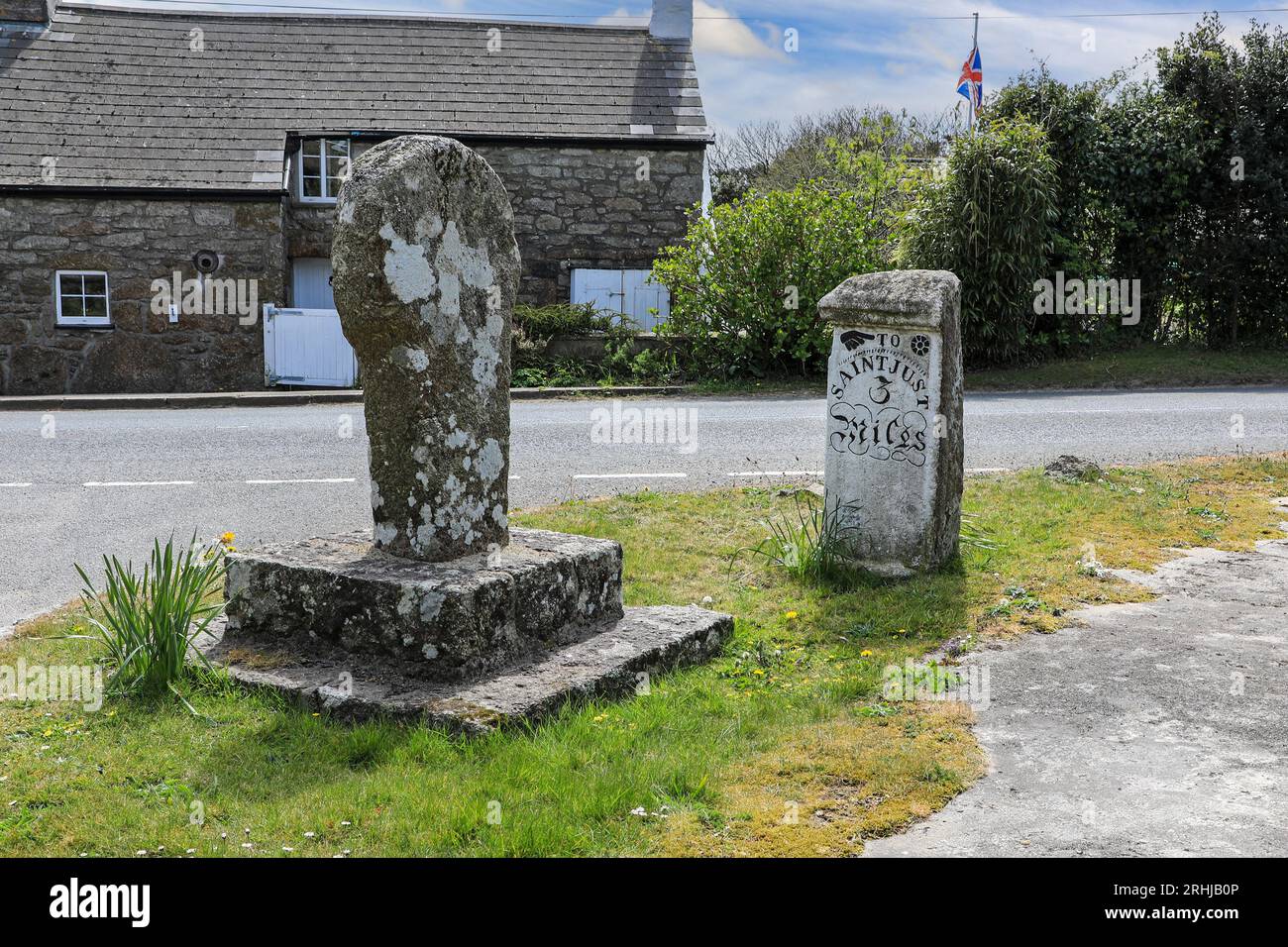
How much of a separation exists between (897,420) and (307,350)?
12.7 m

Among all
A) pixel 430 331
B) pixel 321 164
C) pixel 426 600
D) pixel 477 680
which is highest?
pixel 321 164

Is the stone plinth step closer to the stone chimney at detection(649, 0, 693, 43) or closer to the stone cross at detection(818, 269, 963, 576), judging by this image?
the stone cross at detection(818, 269, 963, 576)

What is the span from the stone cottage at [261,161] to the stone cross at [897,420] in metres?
11.9

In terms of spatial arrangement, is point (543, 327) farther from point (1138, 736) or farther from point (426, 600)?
point (1138, 736)

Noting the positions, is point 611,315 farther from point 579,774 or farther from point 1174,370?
point 579,774

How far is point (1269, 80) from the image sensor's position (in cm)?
1814

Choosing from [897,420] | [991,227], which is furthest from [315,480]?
[991,227]

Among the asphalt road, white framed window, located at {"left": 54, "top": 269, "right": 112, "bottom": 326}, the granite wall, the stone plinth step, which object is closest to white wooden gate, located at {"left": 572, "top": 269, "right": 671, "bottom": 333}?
the granite wall

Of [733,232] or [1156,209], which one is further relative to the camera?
[1156,209]

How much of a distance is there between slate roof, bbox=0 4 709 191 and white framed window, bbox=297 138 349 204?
27 centimetres

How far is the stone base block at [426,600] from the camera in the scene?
4.79 metres

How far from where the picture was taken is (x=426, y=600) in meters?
4.78
